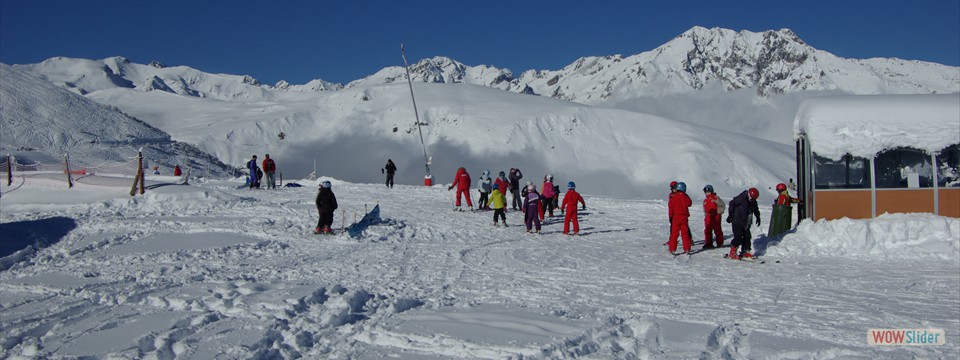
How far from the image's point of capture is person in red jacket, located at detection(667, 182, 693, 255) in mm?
13203

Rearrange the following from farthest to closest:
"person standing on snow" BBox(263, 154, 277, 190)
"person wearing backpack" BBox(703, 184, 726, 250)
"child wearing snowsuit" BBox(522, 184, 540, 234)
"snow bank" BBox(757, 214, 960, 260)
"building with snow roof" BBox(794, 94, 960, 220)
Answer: "person standing on snow" BBox(263, 154, 277, 190)
"child wearing snowsuit" BBox(522, 184, 540, 234)
"building with snow roof" BBox(794, 94, 960, 220)
"person wearing backpack" BBox(703, 184, 726, 250)
"snow bank" BBox(757, 214, 960, 260)

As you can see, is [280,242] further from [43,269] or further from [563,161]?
[563,161]

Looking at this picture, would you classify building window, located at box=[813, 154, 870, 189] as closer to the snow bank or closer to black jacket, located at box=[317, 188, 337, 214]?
the snow bank

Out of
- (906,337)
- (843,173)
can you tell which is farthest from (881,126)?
(906,337)

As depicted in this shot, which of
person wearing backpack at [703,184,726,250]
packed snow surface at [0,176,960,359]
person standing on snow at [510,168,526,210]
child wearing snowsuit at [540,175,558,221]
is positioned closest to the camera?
packed snow surface at [0,176,960,359]

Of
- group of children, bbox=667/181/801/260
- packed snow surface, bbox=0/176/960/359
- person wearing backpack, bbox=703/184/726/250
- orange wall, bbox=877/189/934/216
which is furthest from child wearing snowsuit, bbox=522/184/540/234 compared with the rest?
orange wall, bbox=877/189/934/216

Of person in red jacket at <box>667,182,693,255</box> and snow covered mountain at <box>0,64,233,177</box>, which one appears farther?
snow covered mountain at <box>0,64,233,177</box>

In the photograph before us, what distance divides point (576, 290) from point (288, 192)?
1843cm

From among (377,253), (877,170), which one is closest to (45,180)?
(377,253)

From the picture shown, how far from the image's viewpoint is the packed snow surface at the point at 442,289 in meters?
6.33

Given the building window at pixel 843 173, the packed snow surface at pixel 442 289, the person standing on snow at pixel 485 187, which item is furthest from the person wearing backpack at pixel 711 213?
the person standing on snow at pixel 485 187

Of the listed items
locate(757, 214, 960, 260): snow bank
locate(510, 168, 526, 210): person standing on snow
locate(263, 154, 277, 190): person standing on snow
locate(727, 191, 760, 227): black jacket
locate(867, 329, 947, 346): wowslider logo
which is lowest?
locate(867, 329, 947, 346): wowslider logo

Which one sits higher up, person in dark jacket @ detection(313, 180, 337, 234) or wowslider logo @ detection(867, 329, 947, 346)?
person in dark jacket @ detection(313, 180, 337, 234)

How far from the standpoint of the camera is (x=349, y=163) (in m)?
115
